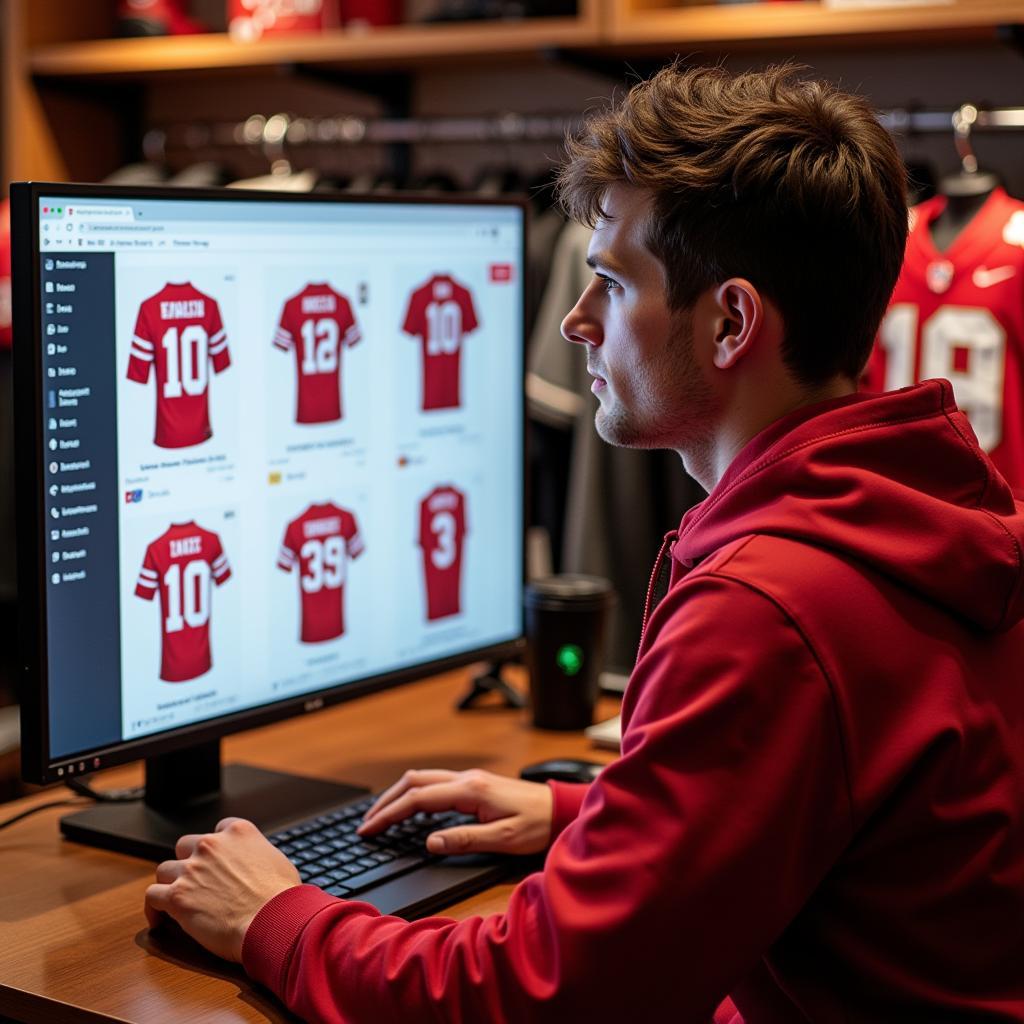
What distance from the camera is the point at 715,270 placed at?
1.00 metres

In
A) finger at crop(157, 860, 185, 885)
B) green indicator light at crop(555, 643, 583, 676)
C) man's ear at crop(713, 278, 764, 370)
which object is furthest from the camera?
green indicator light at crop(555, 643, 583, 676)

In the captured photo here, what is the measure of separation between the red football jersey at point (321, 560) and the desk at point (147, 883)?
0.18m

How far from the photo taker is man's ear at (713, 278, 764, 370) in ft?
3.24

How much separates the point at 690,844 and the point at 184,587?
0.57 metres

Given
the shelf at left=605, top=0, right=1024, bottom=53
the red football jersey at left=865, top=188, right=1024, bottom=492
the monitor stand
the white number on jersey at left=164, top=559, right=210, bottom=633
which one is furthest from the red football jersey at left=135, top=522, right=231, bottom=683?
the shelf at left=605, top=0, right=1024, bottom=53

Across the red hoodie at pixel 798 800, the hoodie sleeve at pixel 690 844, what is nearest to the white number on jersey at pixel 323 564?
the red hoodie at pixel 798 800

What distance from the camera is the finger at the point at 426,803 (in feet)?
4.10

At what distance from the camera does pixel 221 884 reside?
1056mm

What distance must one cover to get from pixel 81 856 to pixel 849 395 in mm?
732

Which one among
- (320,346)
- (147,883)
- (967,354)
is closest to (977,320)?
(967,354)

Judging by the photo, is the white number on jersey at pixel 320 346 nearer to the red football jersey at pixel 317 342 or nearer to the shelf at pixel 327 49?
the red football jersey at pixel 317 342

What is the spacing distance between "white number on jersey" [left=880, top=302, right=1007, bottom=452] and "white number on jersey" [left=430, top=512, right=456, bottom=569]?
3.66ft

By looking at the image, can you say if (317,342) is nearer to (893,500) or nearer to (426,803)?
(426,803)

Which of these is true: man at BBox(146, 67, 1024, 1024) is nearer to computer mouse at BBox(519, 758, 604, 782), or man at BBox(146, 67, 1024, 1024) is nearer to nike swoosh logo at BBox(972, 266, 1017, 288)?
computer mouse at BBox(519, 758, 604, 782)
